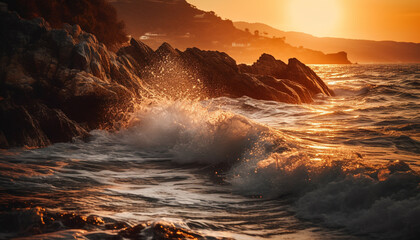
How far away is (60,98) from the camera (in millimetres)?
10617

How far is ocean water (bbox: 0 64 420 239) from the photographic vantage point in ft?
13.2

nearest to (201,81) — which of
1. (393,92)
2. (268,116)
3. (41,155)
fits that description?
(268,116)

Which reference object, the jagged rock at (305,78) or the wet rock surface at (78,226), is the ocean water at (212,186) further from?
the jagged rock at (305,78)

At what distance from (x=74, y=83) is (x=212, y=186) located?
6.74m

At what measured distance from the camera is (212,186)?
6.30 m

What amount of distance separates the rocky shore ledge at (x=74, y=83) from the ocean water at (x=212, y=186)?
770mm

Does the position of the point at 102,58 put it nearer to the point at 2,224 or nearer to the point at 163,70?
the point at 163,70

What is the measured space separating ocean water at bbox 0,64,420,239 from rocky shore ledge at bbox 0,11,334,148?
2.53 feet

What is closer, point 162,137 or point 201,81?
point 162,137

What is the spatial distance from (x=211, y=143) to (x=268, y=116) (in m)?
8.22

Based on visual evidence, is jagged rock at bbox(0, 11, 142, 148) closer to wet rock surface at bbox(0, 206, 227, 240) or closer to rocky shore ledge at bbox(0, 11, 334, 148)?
rocky shore ledge at bbox(0, 11, 334, 148)

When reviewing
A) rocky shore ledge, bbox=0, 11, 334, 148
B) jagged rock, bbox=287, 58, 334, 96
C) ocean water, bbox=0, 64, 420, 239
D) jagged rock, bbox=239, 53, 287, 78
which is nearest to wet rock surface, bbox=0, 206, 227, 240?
ocean water, bbox=0, 64, 420, 239

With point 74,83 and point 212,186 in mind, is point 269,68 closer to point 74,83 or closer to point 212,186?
point 74,83

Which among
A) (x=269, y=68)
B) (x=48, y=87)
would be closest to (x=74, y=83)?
(x=48, y=87)
